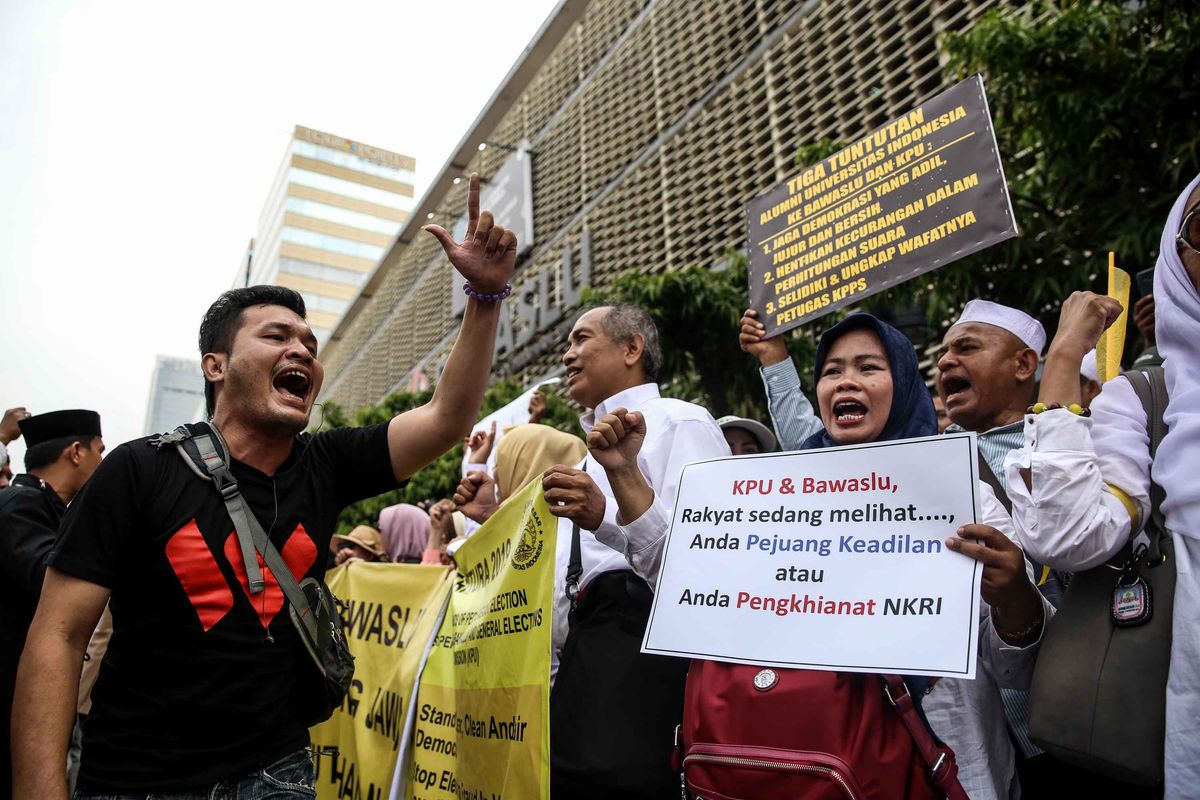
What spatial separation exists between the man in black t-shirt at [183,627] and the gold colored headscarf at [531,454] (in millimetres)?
1056

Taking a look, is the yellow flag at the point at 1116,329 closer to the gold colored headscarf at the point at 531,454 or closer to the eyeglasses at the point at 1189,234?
the eyeglasses at the point at 1189,234

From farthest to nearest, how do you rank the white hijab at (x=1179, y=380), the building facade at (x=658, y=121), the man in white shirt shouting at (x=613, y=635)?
the building facade at (x=658, y=121) → the man in white shirt shouting at (x=613, y=635) → the white hijab at (x=1179, y=380)

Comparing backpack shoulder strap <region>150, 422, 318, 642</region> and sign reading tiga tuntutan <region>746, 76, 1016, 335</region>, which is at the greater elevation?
sign reading tiga tuntutan <region>746, 76, 1016, 335</region>

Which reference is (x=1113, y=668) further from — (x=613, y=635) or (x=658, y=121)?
(x=658, y=121)

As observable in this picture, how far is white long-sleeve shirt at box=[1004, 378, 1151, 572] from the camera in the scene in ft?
5.30

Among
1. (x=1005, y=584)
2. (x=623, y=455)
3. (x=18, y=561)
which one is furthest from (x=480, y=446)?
(x=1005, y=584)

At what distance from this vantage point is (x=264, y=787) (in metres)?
1.77

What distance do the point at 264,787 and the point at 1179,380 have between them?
1994mm

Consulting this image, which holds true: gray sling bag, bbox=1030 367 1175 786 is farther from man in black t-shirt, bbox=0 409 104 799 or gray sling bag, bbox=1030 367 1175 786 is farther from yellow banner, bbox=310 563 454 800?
man in black t-shirt, bbox=0 409 104 799

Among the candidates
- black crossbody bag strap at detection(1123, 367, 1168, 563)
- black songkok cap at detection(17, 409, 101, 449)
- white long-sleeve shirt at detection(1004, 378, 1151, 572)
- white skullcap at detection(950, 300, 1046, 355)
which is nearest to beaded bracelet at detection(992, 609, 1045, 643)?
white long-sleeve shirt at detection(1004, 378, 1151, 572)

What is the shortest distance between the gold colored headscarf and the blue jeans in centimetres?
135

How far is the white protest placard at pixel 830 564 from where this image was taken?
164cm

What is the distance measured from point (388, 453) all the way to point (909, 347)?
1395mm

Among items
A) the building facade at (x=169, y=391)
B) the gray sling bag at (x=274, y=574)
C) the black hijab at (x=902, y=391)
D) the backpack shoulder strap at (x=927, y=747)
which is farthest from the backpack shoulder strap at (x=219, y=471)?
the building facade at (x=169, y=391)
